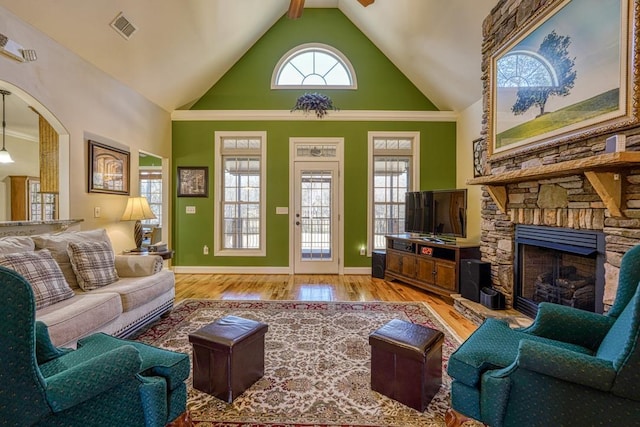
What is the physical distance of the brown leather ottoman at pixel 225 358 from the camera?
5.88ft

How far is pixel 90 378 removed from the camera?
113cm

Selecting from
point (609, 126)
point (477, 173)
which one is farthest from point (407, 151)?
point (609, 126)

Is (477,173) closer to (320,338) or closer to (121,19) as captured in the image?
(320,338)

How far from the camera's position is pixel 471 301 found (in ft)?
10.8

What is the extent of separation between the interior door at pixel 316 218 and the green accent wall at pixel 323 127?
0.64 ft

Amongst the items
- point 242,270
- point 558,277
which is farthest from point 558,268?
point 242,270

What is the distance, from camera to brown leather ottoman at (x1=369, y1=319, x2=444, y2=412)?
1.72 m

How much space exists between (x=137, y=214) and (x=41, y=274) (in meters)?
1.77

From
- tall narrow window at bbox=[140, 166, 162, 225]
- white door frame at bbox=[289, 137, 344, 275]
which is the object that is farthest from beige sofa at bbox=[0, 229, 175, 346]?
tall narrow window at bbox=[140, 166, 162, 225]

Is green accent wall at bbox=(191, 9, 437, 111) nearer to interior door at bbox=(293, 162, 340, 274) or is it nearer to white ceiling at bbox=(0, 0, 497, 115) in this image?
white ceiling at bbox=(0, 0, 497, 115)

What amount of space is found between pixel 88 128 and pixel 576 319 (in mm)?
4625

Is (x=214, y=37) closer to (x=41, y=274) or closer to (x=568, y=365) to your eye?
(x=41, y=274)

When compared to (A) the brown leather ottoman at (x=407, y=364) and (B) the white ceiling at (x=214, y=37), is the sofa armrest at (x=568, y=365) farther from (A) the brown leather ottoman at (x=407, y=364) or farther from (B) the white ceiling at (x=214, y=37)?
(B) the white ceiling at (x=214, y=37)

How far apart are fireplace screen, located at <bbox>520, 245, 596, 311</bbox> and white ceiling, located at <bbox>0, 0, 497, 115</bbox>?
247 cm
